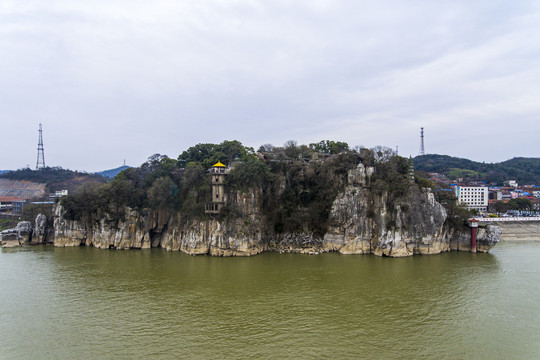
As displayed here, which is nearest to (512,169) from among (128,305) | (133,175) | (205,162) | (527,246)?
(527,246)

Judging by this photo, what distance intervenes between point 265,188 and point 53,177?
2868 inches

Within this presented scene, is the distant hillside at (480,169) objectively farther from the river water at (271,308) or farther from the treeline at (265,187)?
the river water at (271,308)

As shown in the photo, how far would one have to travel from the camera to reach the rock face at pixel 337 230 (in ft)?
107

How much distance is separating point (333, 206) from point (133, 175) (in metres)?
23.8

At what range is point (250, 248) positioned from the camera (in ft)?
108

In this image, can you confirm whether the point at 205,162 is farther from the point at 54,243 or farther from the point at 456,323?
the point at 456,323

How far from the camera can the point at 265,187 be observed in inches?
1437

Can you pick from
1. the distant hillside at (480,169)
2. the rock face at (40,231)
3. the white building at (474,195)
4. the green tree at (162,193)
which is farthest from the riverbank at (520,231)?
the rock face at (40,231)

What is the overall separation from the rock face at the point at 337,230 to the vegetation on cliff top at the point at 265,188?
0.71m

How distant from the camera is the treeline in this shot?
1384 inches

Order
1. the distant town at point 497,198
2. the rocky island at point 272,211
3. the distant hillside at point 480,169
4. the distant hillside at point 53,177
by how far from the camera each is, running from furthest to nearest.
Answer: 1. the distant hillside at point 480,169
2. the distant hillside at point 53,177
3. the distant town at point 497,198
4. the rocky island at point 272,211

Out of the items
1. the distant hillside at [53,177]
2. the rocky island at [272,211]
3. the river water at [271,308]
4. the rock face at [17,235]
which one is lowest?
the river water at [271,308]

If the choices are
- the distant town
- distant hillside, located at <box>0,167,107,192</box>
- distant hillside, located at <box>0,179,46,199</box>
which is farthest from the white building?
distant hillside, located at <box>0,179,46,199</box>

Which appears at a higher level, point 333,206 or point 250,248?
point 333,206
